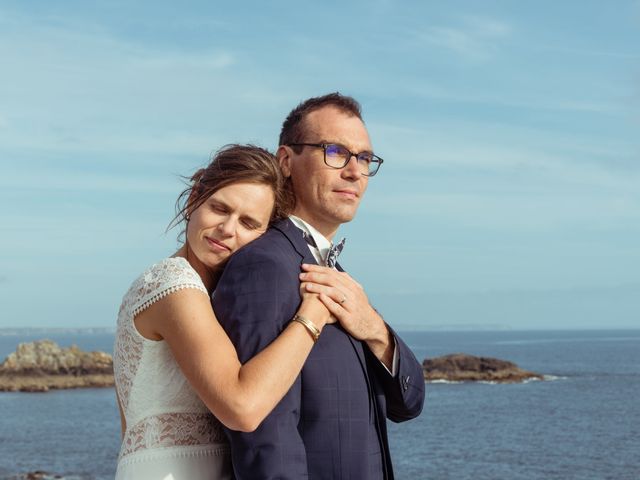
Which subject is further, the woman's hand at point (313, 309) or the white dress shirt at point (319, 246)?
the white dress shirt at point (319, 246)

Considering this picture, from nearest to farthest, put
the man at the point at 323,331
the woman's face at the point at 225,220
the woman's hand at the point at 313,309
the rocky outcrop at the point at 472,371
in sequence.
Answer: the man at the point at 323,331
the woman's hand at the point at 313,309
the woman's face at the point at 225,220
the rocky outcrop at the point at 472,371

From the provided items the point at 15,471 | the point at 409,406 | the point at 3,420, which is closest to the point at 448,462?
the point at 15,471

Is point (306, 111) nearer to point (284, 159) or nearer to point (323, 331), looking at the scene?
point (284, 159)

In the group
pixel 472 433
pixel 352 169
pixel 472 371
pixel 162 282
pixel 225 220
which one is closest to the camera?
pixel 162 282

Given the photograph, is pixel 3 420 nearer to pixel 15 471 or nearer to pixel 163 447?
pixel 15 471

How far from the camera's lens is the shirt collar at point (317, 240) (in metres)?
3.42

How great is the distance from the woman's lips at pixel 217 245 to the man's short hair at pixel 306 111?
578 mm

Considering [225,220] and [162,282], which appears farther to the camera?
[225,220]

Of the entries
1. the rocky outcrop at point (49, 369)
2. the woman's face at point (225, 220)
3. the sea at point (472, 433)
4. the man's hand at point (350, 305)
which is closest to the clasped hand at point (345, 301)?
the man's hand at point (350, 305)

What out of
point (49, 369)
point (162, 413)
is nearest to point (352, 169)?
point (162, 413)

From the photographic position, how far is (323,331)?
313 cm

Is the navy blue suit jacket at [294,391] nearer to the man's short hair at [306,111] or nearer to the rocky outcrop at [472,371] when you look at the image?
the man's short hair at [306,111]

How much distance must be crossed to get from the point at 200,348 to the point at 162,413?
42 cm

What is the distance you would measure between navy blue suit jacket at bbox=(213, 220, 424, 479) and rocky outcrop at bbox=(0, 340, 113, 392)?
71.3 meters
